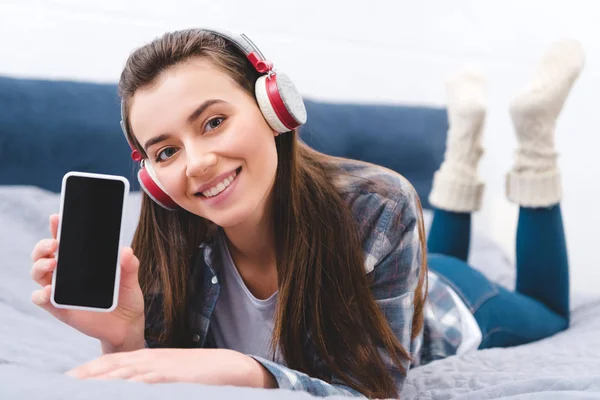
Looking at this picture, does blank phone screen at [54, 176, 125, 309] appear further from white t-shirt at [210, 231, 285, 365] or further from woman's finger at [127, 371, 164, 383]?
white t-shirt at [210, 231, 285, 365]

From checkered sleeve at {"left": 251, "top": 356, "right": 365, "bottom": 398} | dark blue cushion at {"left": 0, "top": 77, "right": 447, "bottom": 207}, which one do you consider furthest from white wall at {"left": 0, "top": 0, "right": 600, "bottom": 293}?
checkered sleeve at {"left": 251, "top": 356, "right": 365, "bottom": 398}

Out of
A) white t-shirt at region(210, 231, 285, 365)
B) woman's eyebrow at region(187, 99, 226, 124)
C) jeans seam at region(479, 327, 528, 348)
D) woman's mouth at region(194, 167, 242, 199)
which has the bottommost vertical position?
jeans seam at region(479, 327, 528, 348)

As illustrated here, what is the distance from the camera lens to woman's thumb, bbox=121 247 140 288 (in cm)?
91

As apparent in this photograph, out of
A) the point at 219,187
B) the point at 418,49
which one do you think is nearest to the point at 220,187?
the point at 219,187

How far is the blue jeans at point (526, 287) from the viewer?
5.01 feet

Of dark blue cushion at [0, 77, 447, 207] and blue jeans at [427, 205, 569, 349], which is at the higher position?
dark blue cushion at [0, 77, 447, 207]

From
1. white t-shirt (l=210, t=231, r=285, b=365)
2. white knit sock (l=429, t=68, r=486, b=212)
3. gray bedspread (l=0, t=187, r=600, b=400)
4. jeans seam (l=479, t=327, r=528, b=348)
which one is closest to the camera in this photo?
gray bedspread (l=0, t=187, r=600, b=400)

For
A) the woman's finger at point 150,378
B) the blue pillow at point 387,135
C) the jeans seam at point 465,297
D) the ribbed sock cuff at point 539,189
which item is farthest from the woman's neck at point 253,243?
the blue pillow at point 387,135

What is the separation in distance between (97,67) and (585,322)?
4.82 ft

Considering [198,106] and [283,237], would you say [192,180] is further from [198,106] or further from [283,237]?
[283,237]

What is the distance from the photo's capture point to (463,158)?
68.8 inches

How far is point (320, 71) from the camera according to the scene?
91.9 inches

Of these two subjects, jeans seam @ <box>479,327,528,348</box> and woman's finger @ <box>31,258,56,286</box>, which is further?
jeans seam @ <box>479,327,528,348</box>

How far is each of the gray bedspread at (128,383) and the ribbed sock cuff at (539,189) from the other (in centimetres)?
29
